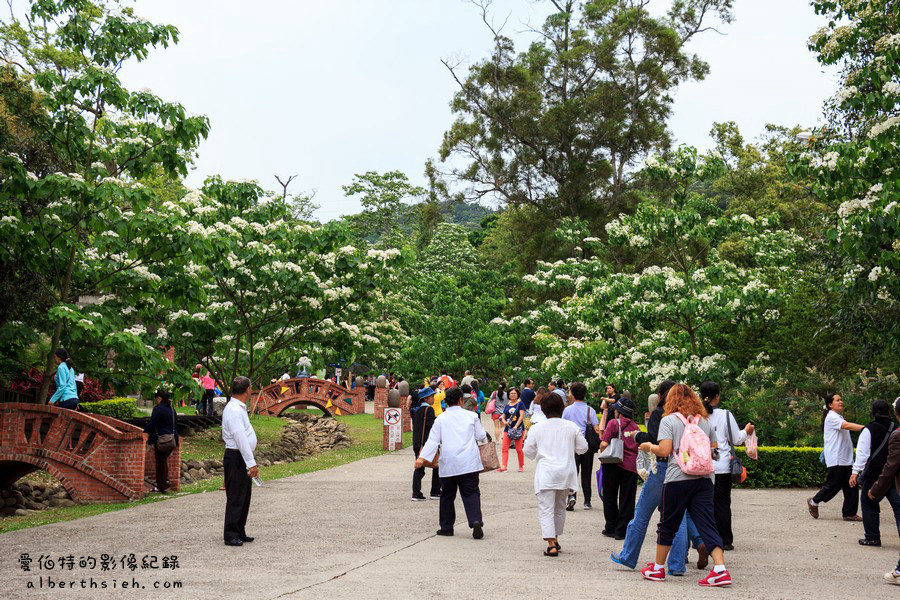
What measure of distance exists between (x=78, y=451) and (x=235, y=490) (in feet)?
18.1

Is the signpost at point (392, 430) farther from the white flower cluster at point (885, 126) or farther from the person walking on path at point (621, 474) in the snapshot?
the white flower cluster at point (885, 126)

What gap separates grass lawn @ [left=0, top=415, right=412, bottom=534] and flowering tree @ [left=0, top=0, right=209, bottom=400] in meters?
2.40

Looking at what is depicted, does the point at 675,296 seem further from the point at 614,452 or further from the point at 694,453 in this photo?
the point at 694,453

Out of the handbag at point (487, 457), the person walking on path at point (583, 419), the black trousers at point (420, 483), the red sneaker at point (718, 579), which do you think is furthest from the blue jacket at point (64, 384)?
the red sneaker at point (718, 579)

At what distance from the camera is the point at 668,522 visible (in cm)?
797

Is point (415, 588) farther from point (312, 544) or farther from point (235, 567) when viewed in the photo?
point (312, 544)

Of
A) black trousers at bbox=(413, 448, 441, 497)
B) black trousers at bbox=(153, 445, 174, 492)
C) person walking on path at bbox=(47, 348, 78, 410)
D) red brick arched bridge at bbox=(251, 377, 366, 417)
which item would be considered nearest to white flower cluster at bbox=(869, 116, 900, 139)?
black trousers at bbox=(413, 448, 441, 497)

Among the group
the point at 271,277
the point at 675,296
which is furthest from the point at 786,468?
the point at 271,277

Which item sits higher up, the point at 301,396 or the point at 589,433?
the point at 301,396

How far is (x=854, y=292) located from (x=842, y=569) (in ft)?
22.6

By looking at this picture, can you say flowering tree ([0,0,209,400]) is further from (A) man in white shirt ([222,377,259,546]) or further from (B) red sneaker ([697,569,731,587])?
(B) red sneaker ([697,569,731,587])

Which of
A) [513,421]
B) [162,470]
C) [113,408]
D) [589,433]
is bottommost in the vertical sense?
[162,470]

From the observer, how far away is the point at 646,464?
8898mm

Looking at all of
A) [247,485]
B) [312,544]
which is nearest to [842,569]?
[312,544]
